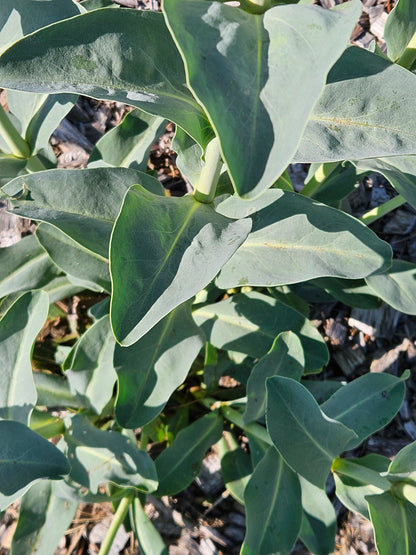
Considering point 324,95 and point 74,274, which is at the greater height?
point 324,95

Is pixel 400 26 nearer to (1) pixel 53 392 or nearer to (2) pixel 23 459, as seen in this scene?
(2) pixel 23 459

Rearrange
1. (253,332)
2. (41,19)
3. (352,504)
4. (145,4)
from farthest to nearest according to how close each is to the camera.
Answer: (145,4), (253,332), (352,504), (41,19)

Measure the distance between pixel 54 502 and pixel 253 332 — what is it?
2.60ft

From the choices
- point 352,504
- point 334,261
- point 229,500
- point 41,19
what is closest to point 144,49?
point 41,19

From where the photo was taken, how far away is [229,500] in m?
2.30

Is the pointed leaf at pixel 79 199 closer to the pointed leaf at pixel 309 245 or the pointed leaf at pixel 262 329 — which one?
the pointed leaf at pixel 309 245

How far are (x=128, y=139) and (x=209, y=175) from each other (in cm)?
69

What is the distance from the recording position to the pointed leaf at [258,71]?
77 centimetres

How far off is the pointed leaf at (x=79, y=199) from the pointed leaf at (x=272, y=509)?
743mm

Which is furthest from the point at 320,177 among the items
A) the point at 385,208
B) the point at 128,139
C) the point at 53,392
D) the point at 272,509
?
the point at 53,392

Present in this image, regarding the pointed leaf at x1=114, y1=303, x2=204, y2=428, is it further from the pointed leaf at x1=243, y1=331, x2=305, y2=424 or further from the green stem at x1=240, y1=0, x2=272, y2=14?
the green stem at x1=240, y1=0, x2=272, y2=14

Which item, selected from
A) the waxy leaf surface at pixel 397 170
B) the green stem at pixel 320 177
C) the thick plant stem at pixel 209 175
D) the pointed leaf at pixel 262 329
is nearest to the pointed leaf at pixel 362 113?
the thick plant stem at pixel 209 175

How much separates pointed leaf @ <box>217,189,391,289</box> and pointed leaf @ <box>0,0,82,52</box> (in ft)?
1.88

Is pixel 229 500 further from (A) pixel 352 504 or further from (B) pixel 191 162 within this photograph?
(B) pixel 191 162
